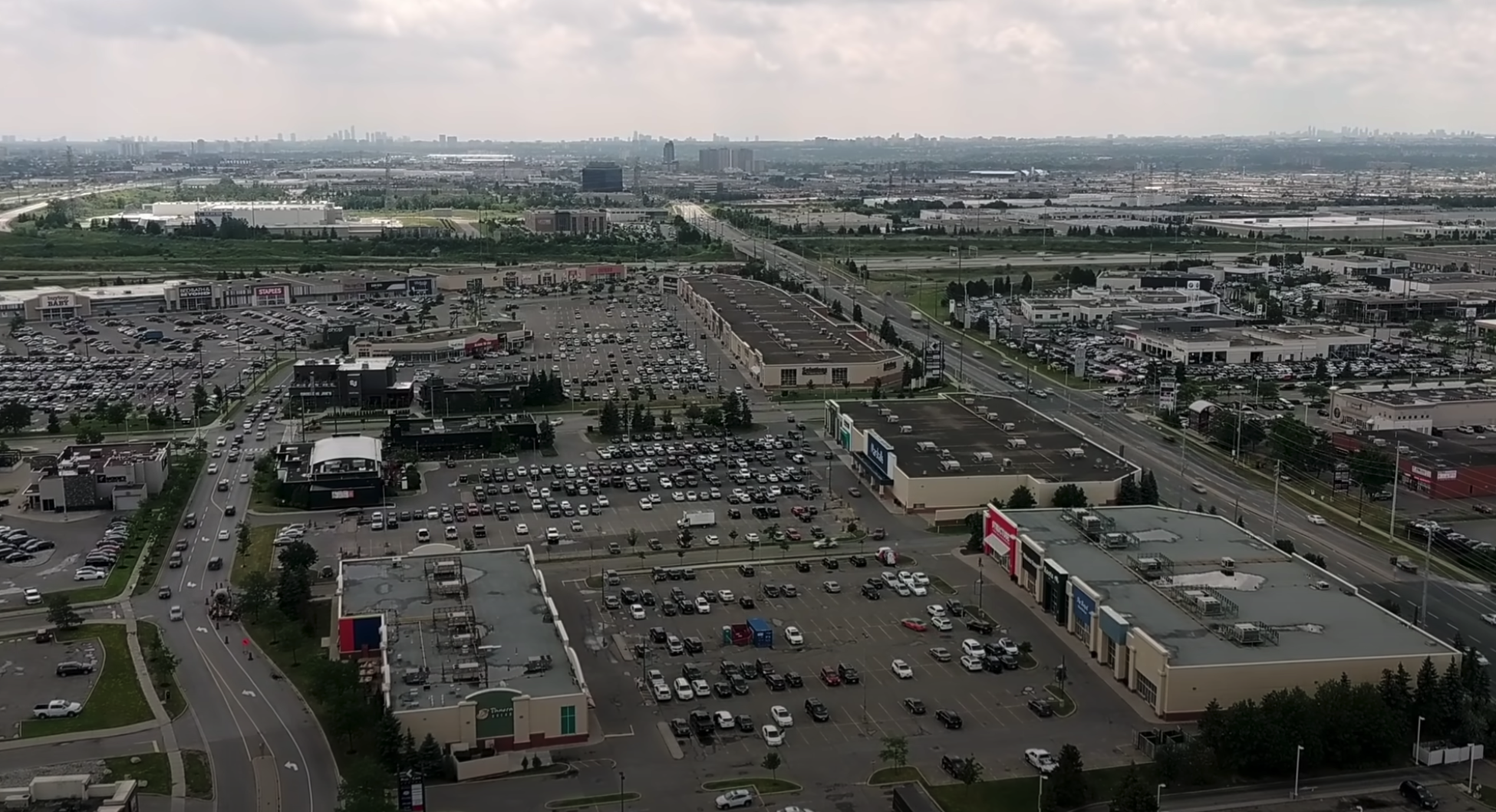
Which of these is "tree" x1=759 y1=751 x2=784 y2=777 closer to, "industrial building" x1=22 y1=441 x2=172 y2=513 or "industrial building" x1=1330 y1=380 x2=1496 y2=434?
"industrial building" x1=22 y1=441 x2=172 y2=513

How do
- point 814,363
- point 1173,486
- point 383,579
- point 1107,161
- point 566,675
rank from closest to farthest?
point 566,675 < point 383,579 < point 1173,486 < point 814,363 < point 1107,161

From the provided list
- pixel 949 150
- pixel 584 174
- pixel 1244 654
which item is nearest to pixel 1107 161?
pixel 949 150

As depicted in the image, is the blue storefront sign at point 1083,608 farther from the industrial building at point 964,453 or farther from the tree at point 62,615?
the tree at point 62,615

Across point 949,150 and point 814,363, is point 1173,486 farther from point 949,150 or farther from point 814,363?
point 949,150

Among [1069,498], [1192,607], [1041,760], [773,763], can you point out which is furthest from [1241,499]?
[773,763]

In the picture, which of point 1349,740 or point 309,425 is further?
point 309,425

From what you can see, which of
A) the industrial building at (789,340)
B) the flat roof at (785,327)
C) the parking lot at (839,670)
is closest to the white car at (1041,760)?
the parking lot at (839,670)
